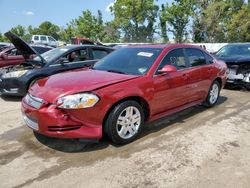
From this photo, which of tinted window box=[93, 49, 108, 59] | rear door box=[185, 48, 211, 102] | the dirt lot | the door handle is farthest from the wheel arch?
tinted window box=[93, 49, 108, 59]

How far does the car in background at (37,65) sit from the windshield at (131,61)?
97.7 inches

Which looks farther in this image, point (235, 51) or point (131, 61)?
point (235, 51)

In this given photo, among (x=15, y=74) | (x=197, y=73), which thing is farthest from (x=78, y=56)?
(x=197, y=73)

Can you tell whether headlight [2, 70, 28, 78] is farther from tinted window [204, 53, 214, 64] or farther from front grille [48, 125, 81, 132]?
tinted window [204, 53, 214, 64]

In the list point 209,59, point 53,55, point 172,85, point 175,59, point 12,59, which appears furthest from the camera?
point 12,59

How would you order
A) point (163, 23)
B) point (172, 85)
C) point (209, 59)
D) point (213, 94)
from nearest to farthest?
point (172, 85) → point (209, 59) → point (213, 94) → point (163, 23)

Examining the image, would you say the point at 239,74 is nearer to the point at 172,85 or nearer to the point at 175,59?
the point at 175,59

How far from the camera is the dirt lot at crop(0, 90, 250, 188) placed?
11.1 ft

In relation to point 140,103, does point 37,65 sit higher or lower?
higher

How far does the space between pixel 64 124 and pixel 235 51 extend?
7.63 metres

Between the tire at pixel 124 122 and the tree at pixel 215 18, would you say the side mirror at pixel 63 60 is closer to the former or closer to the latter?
the tire at pixel 124 122

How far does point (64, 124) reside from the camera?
3.85 meters

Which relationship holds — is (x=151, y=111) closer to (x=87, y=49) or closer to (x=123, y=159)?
(x=123, y=159)

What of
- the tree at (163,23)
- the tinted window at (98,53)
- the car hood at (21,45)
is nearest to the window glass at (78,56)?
the tinted window at (98,53)
